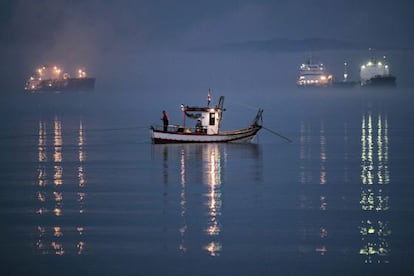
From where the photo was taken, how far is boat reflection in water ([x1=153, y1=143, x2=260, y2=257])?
24078mm

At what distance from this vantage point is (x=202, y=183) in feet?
115

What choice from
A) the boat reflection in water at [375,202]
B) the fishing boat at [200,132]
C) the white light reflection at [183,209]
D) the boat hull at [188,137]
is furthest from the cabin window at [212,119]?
the boat reflection in water at [375,202]

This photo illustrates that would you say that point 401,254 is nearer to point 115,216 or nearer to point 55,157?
point 115,216

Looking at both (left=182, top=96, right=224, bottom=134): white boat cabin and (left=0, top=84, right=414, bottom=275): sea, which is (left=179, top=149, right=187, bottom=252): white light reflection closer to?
(left=0, top=84, right=414, bottom=275): sea

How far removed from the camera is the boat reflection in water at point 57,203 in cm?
2297

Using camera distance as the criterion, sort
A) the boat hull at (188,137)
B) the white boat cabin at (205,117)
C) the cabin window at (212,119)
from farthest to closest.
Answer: the cabin window at (212,119) → the white boat cabin at (205,117) → the boat hull at (188,137)

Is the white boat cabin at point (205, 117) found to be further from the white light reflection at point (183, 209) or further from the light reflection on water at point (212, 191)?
the white light reflection at point (183, 209)

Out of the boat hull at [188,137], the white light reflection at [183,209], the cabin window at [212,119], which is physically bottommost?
the white light reflection at [183,209]

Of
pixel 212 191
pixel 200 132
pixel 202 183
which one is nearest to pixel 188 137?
pixel 200 132

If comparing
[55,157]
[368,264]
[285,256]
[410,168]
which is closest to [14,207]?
[285,256]

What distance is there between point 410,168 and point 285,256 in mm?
20117

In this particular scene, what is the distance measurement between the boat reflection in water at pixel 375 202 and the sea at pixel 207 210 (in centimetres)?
6

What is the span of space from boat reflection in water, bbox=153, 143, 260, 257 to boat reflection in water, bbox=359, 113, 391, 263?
14.8ft

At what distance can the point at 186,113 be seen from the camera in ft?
172
